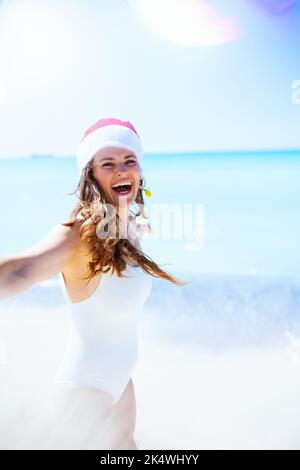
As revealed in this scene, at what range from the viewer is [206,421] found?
6.75 feet

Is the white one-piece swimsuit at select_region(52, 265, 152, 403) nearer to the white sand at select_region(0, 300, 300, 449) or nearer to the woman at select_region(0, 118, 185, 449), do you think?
the woman at select_region(0, 118, 185, 449)

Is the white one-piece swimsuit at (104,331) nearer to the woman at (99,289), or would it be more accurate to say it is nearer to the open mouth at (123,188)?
the woman at (99,289)

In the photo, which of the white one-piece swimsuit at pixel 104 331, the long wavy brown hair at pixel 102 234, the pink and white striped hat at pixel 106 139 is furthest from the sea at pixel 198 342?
the pink and white striped hat at pixel 106 139

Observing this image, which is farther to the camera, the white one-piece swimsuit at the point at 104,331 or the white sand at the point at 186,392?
the white sand at the point at 186,392

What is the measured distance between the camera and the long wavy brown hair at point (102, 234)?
1178 mm

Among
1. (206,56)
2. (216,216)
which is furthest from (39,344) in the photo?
(206,56)

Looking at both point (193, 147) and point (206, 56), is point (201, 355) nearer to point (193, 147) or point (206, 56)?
point (206, 56)

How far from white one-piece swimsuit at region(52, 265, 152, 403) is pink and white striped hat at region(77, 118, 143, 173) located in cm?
39

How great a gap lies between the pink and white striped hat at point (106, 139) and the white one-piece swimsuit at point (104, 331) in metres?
0.39

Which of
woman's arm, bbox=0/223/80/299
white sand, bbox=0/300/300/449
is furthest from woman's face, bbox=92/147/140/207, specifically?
white sand, bbox=0/300/300/449

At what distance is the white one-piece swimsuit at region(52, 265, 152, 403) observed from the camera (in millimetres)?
1174

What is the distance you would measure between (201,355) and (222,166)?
10733mm

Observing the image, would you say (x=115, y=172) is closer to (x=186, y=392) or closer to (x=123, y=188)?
(x=123, y=188)

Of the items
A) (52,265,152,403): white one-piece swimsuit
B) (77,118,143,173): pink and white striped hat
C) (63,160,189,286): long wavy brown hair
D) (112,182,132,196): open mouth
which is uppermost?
(77,118,143,173): pink and white striped hat
